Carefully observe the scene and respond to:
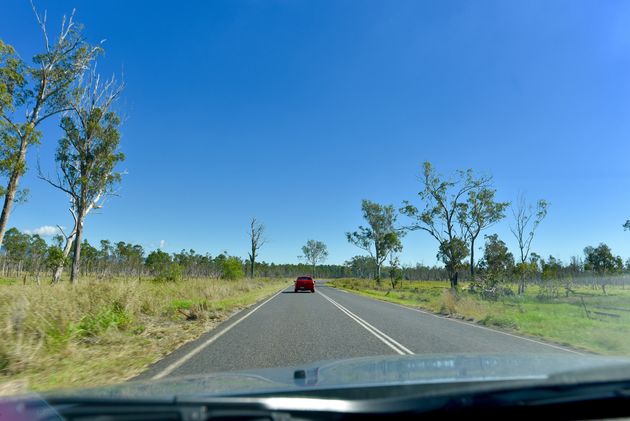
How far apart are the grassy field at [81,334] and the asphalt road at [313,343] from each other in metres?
0.67

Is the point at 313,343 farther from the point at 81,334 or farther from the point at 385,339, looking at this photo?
the point at 81,334

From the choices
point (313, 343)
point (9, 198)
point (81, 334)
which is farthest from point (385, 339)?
point (9, 198)

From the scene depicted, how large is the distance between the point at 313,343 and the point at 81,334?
4915mm

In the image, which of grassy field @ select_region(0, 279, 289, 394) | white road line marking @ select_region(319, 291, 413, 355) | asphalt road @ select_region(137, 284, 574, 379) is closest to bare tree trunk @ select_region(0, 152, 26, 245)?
grassy field @ select_region(0, 279, 289, 394)

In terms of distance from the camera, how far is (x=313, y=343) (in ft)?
31.8

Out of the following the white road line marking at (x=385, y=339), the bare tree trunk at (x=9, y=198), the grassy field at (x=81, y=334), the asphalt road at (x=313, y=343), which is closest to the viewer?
the grassy field at (x=81, y=334)

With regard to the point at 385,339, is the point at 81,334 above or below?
above

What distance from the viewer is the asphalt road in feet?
24.3

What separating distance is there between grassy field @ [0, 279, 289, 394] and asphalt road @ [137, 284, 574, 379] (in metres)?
0.67

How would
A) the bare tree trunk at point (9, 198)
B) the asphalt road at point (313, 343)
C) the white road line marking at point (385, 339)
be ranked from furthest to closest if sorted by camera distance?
the bare tree trunk at point (9, 198)
the white road line marking at point (385, 339)
the asphalt road at point (313, 343)

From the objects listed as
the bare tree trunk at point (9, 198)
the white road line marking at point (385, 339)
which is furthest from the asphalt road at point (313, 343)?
the bare tree trunk at point (9, 198)

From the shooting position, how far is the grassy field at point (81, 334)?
6328 mm

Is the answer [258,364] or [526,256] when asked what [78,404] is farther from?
Result: [526,256]

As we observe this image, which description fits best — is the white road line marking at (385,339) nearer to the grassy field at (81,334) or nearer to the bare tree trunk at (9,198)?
the grassy field at (81,334)
